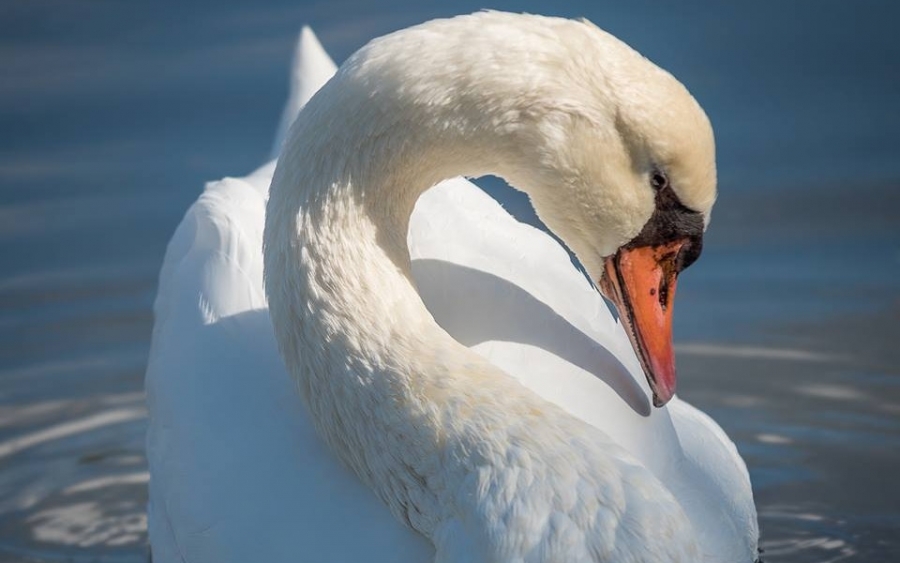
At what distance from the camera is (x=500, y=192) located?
7.20 meters

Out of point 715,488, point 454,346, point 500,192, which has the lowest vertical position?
point 715,488

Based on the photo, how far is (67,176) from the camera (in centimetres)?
741

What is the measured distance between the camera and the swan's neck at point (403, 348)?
3.62 metres

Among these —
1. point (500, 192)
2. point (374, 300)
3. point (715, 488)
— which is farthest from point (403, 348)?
point (500, 192)

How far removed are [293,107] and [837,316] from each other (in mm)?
2442

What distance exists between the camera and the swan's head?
3672 mm

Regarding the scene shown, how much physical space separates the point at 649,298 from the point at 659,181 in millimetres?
417

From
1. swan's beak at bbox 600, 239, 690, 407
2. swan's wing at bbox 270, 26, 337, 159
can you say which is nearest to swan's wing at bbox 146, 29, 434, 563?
swan's wing at bbox 270, 26, 337, 159

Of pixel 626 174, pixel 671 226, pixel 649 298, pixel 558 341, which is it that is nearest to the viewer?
pixel 626 174

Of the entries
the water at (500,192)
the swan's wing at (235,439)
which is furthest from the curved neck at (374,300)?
the water at (500,192)

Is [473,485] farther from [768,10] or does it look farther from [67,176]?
[768,10]

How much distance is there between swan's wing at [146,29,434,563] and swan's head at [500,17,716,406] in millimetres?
850

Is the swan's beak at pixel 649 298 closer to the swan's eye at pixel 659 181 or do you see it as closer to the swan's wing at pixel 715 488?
the swan's eye at pixel 659 181

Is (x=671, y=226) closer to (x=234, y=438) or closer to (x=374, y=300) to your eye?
(x=374, y=300)
